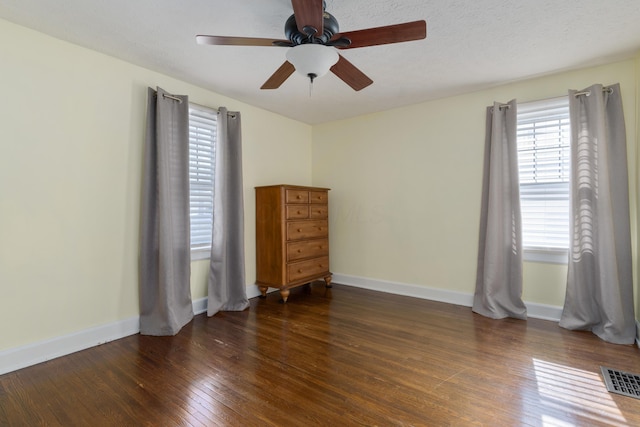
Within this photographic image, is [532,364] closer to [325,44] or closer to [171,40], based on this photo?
[325,44]

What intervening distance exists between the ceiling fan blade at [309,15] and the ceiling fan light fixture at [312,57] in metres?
0.08

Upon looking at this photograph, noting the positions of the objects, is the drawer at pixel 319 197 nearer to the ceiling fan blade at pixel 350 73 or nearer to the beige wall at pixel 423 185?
the beige wall at pixel 423 185

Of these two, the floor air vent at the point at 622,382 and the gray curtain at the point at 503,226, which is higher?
the gray curtain at the point at 503,226

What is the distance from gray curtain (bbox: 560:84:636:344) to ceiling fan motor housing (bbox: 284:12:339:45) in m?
2.43

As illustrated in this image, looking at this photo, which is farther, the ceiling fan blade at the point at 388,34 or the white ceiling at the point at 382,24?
the white ceiling at the point at 382,24

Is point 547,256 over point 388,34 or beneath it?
beneath

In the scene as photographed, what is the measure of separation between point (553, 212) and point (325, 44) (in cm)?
Answer: 274

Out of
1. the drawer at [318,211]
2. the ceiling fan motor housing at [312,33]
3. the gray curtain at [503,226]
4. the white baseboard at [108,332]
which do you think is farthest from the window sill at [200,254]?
the gray curtain at [503,226]

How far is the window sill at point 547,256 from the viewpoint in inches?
116

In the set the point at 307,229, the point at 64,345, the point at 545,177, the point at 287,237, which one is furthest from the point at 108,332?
the point at 545,177

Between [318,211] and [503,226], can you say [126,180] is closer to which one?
[318,211]

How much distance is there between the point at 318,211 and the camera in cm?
418

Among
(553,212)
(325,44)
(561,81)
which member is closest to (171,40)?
(325,44)

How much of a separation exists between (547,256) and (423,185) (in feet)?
4.81
